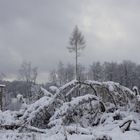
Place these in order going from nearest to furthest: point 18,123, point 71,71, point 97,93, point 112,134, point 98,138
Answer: point 98,138 < point 112,134 < point 18,123 < point 97,93 < point 71,71

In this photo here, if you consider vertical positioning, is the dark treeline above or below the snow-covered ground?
above

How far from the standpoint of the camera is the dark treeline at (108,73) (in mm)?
64062

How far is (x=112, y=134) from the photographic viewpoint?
24.1 ft

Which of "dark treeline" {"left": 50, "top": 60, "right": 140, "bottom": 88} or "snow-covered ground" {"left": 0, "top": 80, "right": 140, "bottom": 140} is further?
"dark treeline" {"left": 50, "top": 60, "right": 140, "bottom": 88}

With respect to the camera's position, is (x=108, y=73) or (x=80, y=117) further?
(x=108, y=73)

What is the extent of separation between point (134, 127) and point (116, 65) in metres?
66.1

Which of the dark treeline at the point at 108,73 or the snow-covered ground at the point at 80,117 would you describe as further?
the dark treeline at the point at 108,73

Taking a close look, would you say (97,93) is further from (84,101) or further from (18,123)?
(18,123)

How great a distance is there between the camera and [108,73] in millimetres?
68125

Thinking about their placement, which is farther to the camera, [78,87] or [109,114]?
[78,87]

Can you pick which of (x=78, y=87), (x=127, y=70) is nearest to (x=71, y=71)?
(x=127, y=70)

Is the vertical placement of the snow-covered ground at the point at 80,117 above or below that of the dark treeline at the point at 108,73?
below

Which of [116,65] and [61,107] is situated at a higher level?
[116,65]

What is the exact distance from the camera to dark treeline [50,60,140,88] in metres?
64.1
